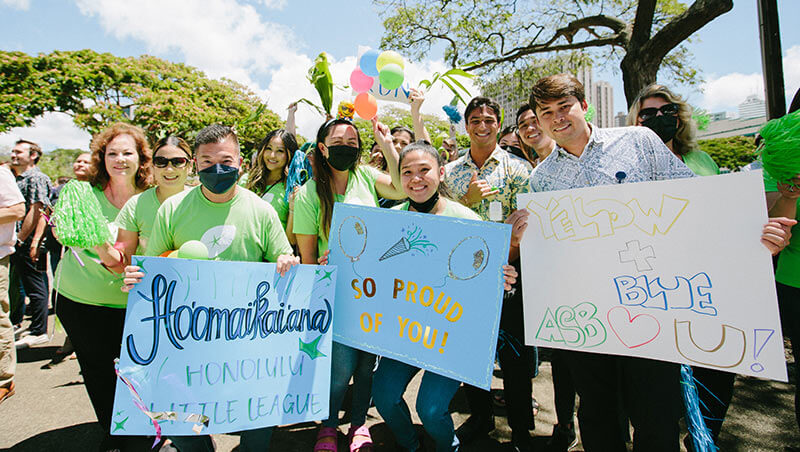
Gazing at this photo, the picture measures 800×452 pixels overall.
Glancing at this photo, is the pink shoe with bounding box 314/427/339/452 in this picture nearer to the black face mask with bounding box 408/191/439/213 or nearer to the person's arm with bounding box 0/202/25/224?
the black face mask with bounding box 408/191/439/213

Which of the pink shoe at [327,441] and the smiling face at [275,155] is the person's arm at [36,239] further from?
the pink shoe at [327,441]

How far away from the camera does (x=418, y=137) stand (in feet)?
10.4

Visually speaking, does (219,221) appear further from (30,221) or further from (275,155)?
(30,221)

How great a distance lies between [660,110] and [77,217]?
3387 mm

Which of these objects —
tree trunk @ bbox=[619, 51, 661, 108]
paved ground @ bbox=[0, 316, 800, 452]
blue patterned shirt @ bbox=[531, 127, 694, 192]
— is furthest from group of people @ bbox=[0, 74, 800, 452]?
tree trunk @ bbox=[619, 51, 661, 108]

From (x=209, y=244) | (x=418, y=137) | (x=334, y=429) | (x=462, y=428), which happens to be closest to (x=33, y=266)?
(x=209, y=244)

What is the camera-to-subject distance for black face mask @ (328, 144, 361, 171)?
8.46 ft

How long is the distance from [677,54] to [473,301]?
14183 mm

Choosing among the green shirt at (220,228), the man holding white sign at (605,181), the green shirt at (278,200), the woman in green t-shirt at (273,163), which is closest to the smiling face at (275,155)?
the woman in green t-shirt at (273,163)

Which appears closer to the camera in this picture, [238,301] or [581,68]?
[238,301]

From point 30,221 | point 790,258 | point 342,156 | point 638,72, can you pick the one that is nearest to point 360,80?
point 342,156

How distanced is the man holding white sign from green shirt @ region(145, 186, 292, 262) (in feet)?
5.07

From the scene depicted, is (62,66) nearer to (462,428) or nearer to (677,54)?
(462,428)

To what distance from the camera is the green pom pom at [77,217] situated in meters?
1.85
